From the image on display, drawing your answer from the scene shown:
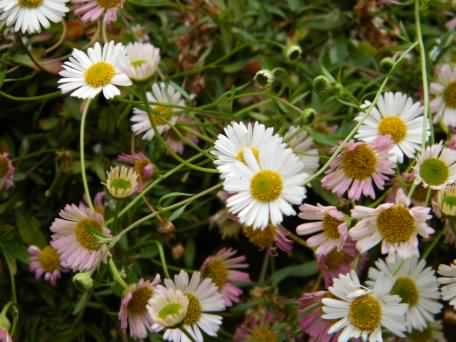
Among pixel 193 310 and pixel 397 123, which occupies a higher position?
pixel 397 123

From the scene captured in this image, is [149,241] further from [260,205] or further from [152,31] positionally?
[152,31]

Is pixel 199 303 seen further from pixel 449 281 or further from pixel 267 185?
pixel 449 281

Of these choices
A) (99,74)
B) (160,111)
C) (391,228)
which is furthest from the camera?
(160,111)

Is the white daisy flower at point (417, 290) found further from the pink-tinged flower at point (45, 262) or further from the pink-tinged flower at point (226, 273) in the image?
the pink-tinged flower at point (45, 262)

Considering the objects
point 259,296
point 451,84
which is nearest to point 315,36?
point 451,84

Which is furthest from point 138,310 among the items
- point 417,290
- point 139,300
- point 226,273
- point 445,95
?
point 445,95
